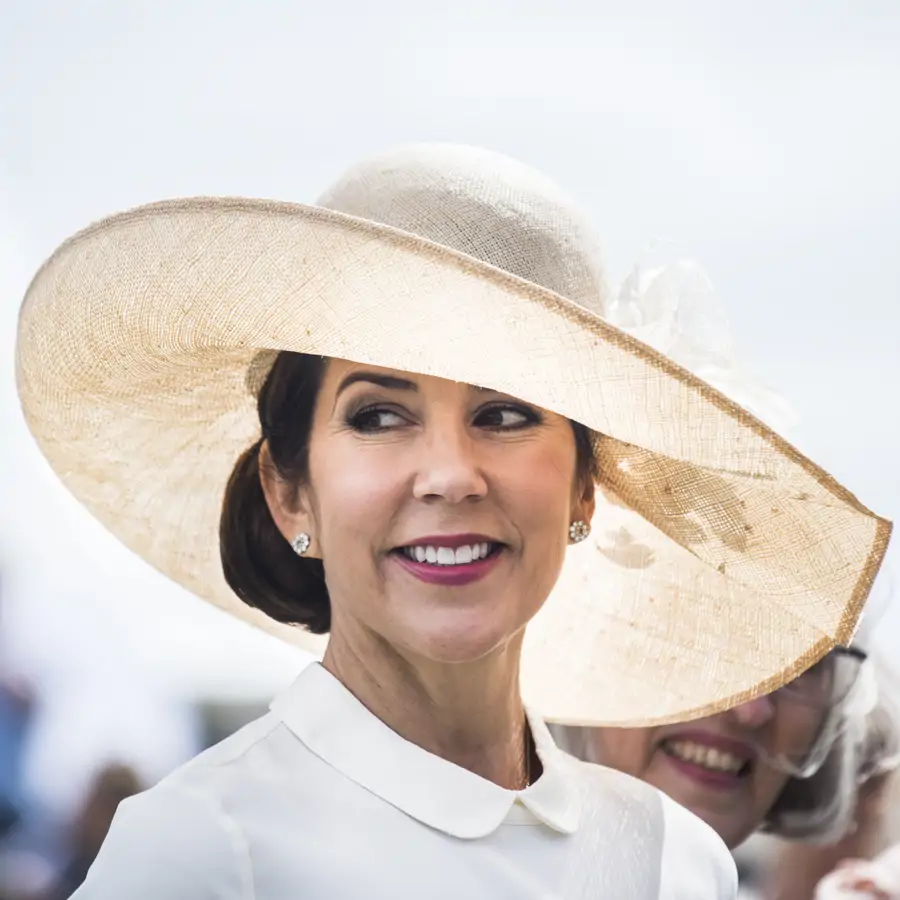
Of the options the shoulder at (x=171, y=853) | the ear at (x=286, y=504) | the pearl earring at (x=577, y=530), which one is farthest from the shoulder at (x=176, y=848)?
the pearl earring at (x=577, y=530)

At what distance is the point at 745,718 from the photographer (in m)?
2.87

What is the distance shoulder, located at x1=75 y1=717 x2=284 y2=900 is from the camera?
4.70 ft

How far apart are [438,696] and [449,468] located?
0.35 meters

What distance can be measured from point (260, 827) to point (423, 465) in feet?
1.53

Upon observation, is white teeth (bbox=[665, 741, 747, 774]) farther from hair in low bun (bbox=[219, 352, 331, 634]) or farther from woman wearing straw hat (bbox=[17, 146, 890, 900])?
hair in low bun (bbox=[219, 352, 331, 634])

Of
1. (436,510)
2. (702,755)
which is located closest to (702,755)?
(702,755)

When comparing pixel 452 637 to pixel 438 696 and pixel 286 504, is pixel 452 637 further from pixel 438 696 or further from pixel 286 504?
pixel 286 504

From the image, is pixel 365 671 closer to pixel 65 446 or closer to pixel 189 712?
pixel 65 446

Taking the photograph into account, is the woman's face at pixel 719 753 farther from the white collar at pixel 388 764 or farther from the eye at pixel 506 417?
the eye at pixel 506 417

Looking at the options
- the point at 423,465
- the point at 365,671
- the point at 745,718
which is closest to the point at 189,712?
the point at 745,718

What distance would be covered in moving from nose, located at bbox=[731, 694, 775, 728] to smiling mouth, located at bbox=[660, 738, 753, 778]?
0.28 ft

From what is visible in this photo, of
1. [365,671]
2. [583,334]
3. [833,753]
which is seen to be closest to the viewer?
[583,334]

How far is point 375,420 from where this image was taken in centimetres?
169

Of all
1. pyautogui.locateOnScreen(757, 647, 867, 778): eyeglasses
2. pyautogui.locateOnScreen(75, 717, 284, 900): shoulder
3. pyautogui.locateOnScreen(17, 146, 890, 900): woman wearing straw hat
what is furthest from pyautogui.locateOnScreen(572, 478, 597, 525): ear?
pyautogui.locateOnScreen(757, 647, 867, 778): eyeglasses
